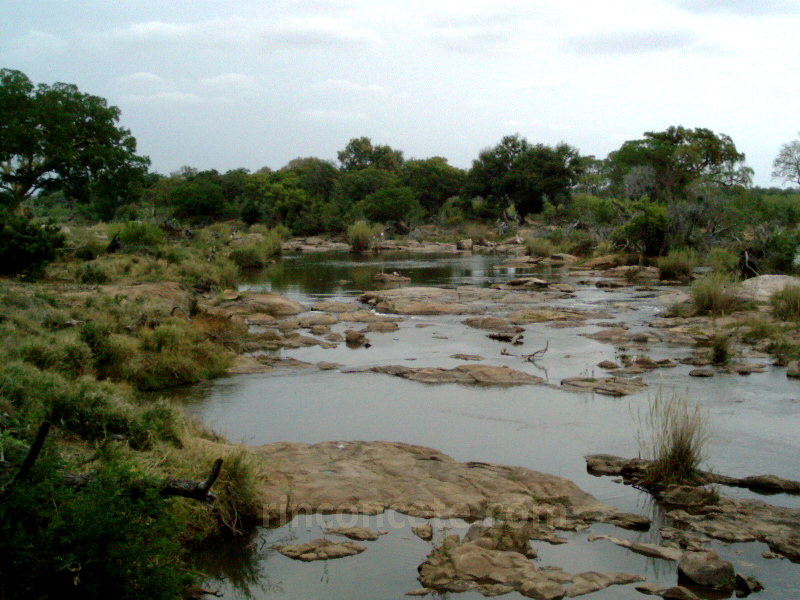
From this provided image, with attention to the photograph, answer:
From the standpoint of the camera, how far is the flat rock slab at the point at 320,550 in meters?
6.67

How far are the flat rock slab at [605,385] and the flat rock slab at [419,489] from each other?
4580 millimetres

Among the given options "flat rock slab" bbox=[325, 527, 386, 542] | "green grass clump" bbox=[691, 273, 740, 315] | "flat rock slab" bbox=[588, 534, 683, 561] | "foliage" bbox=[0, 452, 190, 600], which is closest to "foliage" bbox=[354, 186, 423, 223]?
"green grass clump" bbox=[691, 273, 740, 315]

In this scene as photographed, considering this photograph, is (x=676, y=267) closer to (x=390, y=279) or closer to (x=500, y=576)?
(x=390, y=279)

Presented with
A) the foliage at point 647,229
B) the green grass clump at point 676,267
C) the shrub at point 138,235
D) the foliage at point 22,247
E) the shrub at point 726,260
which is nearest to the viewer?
the foliage at point 22,247

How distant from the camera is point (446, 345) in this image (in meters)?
17.8

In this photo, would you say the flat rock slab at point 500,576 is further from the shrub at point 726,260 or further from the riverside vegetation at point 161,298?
the shrub at point 726,260

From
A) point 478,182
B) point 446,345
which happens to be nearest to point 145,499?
point 446,345

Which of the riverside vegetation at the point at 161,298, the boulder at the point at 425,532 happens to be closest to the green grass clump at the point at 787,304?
A: the riverside vegetation at the point at 161,298

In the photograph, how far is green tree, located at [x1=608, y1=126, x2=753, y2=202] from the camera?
195ft

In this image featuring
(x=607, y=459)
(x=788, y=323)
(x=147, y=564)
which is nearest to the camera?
(x=147, y=564)

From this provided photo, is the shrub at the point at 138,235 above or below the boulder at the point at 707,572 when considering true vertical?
above

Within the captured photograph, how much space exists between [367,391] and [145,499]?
321 inches

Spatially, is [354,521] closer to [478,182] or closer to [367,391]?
[367,391]

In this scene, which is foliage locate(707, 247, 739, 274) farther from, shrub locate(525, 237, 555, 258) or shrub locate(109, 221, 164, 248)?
shrub locate(109, 221, 164, 248)
